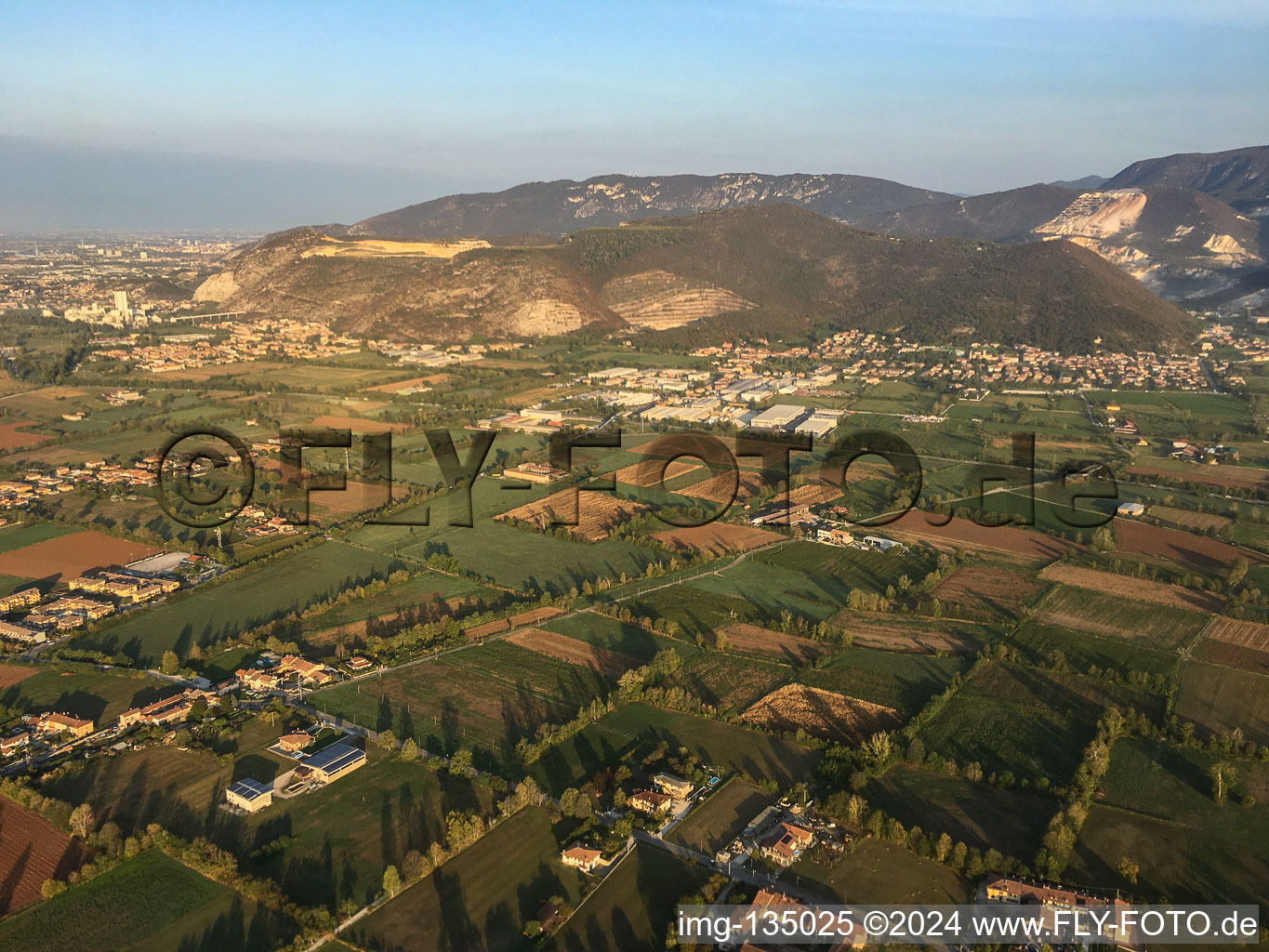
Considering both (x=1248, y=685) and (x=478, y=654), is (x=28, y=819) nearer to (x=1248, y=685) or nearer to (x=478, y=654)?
(x=478, y=654)

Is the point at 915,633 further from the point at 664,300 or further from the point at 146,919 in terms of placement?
the point at 664,300

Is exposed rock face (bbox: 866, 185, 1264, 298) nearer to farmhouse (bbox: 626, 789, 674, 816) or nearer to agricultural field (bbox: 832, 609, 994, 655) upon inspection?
agricultural field (bbox: 832, 609, 994, 655)

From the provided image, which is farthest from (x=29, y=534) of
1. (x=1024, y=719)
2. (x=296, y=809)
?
(x=1024, y=719)

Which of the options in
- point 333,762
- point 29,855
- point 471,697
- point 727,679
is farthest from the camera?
point 727,679

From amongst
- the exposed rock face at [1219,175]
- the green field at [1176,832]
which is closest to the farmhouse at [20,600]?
the green field at [1176,832]

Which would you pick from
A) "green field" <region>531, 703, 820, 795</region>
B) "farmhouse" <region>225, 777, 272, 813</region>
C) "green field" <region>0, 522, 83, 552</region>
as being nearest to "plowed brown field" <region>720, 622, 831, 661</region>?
"green field" <region>531, 703, 820, 795</region>

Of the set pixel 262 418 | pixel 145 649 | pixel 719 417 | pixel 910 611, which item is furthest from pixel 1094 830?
pixel 262 418
